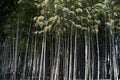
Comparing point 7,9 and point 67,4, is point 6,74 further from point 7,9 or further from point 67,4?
point 67,4

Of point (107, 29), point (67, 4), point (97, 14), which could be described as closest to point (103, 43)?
point (107, 29)

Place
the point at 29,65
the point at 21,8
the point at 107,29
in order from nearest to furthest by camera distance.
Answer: the point at 21,8 → the point at 107,29 → the point at 29,65

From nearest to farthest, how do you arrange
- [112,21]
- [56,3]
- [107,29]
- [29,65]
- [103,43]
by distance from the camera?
[56,3] → [112,21] → [107,29] → [103,43] → [29,65]

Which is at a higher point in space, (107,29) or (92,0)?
(92,0)

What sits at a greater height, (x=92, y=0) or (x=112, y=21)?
(x=92, y=0)

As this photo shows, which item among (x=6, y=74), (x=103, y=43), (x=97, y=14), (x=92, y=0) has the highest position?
(x=92, y=0)

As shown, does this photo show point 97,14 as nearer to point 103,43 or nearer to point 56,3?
point 56,3

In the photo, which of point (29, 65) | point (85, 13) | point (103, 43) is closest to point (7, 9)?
point (85, 13)

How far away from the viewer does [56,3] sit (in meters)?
7.46

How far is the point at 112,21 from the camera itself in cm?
795

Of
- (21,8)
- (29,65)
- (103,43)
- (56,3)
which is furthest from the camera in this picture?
(29,65)

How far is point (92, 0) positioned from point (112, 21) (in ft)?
3.74

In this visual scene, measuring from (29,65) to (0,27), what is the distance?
330 centimetres

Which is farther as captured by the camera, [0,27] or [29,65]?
[29,65]
